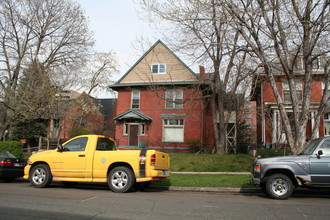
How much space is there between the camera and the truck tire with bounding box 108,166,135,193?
905 cm

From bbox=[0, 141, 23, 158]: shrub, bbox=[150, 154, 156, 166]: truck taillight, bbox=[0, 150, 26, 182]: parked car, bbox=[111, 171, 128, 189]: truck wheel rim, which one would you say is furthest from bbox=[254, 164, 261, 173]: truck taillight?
bbox=[0, 141, 23, 158]: shrub

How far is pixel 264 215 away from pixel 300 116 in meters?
6.49

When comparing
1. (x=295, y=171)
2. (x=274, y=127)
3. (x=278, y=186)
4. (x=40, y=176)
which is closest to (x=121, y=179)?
(x=40, y=176)

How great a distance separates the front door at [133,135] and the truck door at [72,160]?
16492 millimetres

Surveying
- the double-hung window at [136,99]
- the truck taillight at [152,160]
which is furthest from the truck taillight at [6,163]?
the double-hung window at [136,99]

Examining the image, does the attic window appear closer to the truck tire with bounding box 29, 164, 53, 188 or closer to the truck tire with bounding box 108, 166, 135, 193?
the truck tire with bounding box 29, 164, 53, 188

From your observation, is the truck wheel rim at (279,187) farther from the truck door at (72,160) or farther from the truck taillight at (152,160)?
the truck door at (72,160)

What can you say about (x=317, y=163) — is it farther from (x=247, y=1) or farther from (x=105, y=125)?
(x=105, y=125)

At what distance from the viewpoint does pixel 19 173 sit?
12172 mm

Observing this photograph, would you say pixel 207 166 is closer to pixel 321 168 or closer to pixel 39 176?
pixel 321 168

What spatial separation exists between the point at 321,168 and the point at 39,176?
29.8 feet

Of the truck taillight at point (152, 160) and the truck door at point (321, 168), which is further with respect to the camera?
the truck taillight at point (152, 160)

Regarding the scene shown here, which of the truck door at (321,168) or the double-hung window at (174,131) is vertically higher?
the double-hung window at (174,131)

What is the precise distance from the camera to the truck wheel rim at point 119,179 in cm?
914
